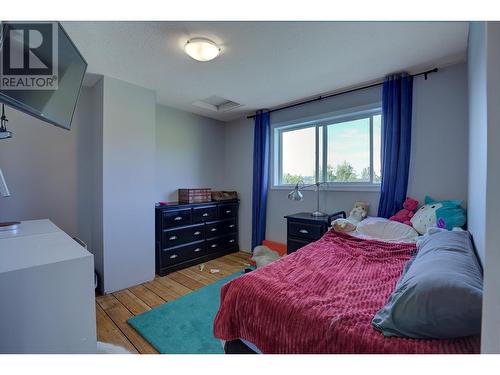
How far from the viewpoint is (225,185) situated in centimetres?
411

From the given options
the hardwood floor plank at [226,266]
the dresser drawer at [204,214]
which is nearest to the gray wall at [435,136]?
the hardwood floor plank at [226,266]

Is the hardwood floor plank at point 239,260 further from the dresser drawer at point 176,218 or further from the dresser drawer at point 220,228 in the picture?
the dresser drawer at point 176,218

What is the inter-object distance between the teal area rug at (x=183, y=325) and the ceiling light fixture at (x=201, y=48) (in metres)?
2.14

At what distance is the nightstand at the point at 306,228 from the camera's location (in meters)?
2.45

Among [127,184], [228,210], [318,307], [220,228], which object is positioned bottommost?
[220,228]

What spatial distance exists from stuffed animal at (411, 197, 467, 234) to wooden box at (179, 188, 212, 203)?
2.60 m

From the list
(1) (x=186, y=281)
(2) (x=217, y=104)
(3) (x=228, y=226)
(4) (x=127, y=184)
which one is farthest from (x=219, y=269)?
(2) (x=217, y=104)

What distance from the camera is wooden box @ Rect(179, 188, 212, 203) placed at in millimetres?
3221

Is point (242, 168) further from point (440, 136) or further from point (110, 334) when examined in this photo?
point (110, 334)

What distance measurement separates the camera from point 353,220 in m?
2.36

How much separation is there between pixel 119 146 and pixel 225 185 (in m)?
2.00

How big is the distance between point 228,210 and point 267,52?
8.00 ft
